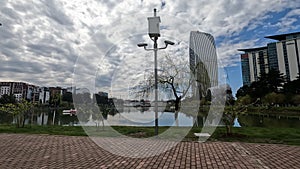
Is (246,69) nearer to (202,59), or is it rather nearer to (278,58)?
(278,58)

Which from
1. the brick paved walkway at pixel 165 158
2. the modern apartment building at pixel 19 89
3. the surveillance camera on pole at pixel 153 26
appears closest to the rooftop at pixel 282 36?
the brick paved walkway at pixel 165 158

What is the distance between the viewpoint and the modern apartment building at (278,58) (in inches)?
2167

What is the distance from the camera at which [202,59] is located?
21.8 ft

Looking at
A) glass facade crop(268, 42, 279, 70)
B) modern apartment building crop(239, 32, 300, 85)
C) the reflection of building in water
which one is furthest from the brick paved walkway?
glass facade crop(268, 42, 279, 70)

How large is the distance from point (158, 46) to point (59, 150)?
3.74 metres

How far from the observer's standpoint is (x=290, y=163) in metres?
3.76

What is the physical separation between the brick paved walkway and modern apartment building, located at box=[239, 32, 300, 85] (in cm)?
4777

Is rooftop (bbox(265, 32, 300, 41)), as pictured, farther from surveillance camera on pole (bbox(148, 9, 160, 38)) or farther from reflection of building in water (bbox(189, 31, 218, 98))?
surveillance camera on pole (bbox(148, 9, 160, 38))

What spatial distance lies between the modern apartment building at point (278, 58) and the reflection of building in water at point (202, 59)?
1748 inches

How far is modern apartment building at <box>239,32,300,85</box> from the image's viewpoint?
181 ft

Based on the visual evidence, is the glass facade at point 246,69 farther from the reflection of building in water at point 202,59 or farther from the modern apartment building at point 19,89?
the reflection of building in water at point 202,59

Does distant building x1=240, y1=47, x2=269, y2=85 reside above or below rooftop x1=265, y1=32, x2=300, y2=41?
below

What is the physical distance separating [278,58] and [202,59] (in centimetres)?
6325

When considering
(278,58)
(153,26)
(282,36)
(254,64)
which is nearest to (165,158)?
(153,26)
